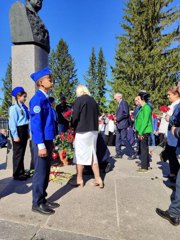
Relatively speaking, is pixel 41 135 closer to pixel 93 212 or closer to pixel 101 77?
pixel 93 212

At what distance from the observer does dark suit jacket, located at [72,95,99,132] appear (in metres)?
4.15

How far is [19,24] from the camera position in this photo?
5.51m

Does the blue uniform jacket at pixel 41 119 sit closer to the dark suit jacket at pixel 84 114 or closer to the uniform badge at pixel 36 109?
the uniform badge at pixel 36 109

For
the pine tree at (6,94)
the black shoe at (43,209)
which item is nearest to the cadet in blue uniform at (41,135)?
the black shoe at (43,209)

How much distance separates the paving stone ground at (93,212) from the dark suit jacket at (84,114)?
3.75 feet

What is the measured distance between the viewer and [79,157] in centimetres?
427

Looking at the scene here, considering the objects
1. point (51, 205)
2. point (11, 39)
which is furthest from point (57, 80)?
point (51, 205)

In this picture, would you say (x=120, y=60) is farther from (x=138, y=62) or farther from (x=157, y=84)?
(x=157, y=84)

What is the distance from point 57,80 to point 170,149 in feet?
144

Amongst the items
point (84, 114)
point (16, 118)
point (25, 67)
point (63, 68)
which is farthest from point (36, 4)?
point (63, 68)

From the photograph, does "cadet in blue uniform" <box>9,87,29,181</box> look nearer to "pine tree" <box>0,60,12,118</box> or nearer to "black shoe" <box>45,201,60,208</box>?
"black shoe" <box>45,201,60,208</box>

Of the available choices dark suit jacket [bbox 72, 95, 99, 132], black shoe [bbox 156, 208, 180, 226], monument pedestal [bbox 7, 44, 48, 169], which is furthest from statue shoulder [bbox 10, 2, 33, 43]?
black shoe [bbox 156, 208, 180, 226]

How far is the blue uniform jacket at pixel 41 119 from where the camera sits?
3.05 meters

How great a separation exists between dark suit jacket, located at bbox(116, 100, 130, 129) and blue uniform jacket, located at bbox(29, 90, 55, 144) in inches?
149
